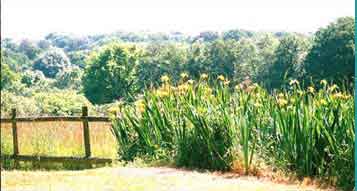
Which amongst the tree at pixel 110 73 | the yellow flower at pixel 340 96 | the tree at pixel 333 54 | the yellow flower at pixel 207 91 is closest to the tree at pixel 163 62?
the tree at pixel 110 73

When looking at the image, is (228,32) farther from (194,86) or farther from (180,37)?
(194,86)

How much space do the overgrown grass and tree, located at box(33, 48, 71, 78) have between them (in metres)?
83.9

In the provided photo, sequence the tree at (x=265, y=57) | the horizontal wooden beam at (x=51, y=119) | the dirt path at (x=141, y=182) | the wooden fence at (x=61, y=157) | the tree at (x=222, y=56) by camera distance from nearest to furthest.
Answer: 1. the dirt path at (x=141, y=182)
2. the horizontal wooden beam at (x=51, y=119)
3. the wooden fence at (x=61, y=157)
4. the tree at (x=265, y=57)
5. the tree at (x=222, y=56)

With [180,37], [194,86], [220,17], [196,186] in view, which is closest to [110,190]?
[196,186]

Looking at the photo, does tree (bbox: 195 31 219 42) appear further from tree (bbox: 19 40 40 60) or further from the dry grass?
the dry grass

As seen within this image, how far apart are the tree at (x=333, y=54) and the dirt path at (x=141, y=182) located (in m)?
37.0

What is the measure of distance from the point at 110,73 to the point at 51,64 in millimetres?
23525

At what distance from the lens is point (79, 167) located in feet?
37.4

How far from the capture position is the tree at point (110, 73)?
208ft

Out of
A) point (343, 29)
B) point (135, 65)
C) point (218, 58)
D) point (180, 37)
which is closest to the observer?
point (343, 29)

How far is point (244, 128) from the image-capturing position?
22.4 feet

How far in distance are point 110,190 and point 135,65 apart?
234 feet

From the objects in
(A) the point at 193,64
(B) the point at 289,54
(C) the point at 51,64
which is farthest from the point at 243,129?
(C) the point at 51,64

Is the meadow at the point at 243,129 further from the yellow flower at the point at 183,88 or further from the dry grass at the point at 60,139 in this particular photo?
the dry grass at the point at 60,139
